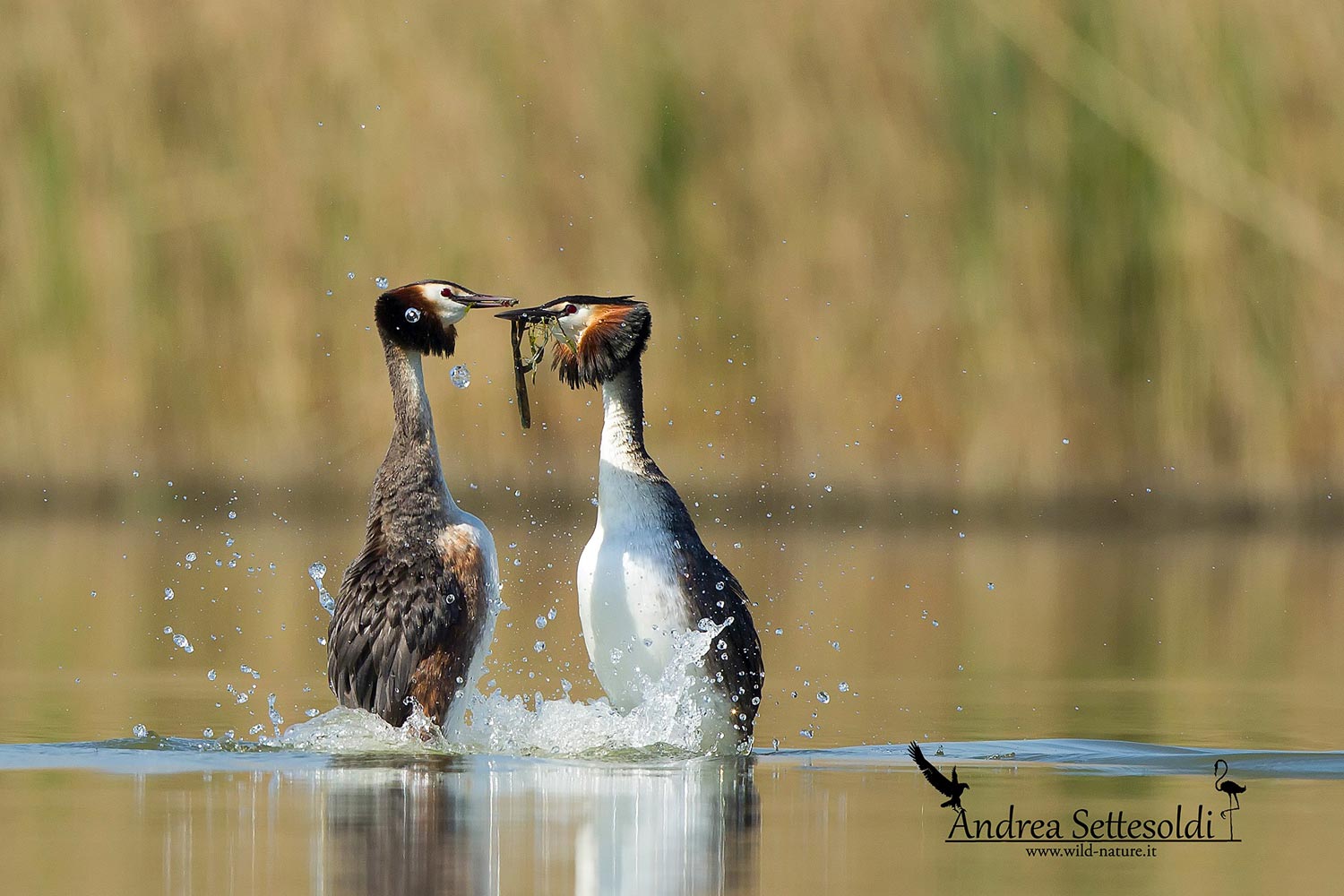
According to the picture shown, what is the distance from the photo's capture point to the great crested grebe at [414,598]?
8453 millimetres

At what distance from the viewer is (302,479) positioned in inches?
696

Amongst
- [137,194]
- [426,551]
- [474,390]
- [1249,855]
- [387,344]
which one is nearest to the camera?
[1249,855]

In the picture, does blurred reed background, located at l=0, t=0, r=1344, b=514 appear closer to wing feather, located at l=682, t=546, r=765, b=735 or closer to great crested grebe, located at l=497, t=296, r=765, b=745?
great crested grebe, located at l=497, t=296, r=765, b=745

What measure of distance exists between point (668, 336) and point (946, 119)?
2.62m

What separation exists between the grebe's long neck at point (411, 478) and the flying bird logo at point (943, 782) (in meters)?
1.94

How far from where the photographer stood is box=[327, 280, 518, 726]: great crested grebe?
8453mm

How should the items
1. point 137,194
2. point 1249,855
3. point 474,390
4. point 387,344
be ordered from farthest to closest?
point 137,194 → point 474,390 → point 387,344 → point 1249,855

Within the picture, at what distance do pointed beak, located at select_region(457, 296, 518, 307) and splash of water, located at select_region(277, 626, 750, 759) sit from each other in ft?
4.26

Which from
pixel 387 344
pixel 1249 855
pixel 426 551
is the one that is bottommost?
pixel 1249 855

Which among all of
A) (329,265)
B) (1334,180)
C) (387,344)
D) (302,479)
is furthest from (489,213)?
(387,344)

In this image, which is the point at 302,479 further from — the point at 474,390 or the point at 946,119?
the point at 946,119

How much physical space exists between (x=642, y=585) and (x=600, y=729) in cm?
51

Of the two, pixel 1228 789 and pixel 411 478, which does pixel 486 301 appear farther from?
pixel 1228 789
